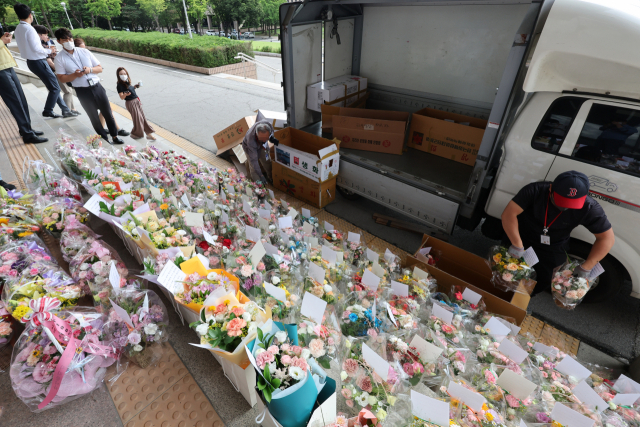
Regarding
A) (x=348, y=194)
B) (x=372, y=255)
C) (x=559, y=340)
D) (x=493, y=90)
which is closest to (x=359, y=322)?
(x=372, y=255)

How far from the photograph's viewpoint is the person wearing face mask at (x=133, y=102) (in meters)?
5.81

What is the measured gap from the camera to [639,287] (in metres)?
2.78

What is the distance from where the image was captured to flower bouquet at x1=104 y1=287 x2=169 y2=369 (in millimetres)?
2162

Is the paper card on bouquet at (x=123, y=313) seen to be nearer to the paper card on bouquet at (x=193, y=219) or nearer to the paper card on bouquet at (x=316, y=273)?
the paper card on bouquet at (x=193, y=219)

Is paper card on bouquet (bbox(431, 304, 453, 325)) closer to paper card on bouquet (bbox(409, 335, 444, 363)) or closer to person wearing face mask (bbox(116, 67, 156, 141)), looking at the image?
paper card on bouquet (bbox(409, 335, 444, 363))

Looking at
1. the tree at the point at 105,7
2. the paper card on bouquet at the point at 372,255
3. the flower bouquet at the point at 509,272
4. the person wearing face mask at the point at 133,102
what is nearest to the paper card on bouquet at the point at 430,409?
the paper card on bouquet at the point at 372,255

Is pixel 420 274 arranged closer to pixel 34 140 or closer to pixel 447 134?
pixel 447 134

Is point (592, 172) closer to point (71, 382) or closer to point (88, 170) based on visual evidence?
point (71, 382)

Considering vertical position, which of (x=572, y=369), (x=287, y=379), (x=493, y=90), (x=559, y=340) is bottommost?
(x=559, y=340)

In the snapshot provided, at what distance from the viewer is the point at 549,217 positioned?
2.75m

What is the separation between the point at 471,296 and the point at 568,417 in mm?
925

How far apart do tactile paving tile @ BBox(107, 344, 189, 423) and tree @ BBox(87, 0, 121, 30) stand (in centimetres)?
4594

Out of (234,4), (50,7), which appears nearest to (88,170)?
(234,4)

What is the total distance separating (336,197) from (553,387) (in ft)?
11.8
